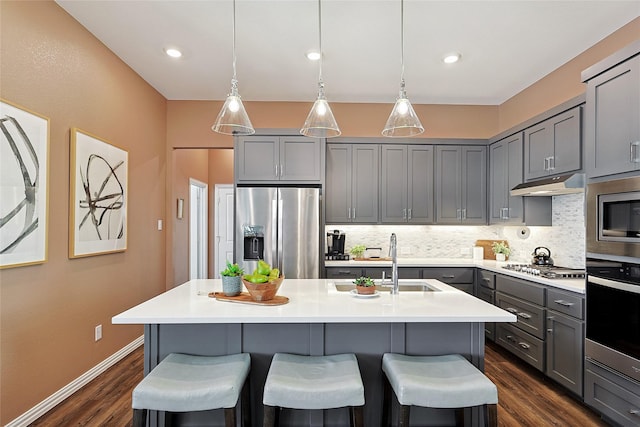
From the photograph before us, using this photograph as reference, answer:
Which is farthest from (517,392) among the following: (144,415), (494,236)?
(144,415)

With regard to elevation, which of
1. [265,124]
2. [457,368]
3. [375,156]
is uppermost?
[265,124]

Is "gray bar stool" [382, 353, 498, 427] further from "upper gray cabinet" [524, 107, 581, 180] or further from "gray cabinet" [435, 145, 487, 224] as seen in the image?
"gray cabinet" [435, 145, 487, 224]

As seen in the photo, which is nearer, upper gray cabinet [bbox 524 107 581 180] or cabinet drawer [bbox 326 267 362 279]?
upper gray cabinet [bbox 524 107 581 180]

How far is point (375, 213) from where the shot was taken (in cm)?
447

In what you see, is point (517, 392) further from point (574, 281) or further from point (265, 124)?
point (265, 124)

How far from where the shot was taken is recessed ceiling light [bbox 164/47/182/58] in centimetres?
333

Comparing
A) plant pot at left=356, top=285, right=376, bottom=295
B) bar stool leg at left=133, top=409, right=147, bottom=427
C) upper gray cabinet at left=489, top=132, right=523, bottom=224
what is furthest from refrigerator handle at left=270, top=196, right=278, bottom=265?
upper gray cabinet at left=489, top=132, right=523, bottom=224

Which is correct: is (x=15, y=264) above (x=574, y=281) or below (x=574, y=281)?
above

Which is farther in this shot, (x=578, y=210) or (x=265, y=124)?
(x=265, y=124)

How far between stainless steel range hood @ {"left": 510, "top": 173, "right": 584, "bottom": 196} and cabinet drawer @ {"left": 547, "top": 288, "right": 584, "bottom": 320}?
2.78 ft

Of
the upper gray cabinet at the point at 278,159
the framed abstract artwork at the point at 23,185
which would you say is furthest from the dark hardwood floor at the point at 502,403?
the upper gray cabinet at the point at 278,159

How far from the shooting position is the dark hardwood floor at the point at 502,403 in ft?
8.07

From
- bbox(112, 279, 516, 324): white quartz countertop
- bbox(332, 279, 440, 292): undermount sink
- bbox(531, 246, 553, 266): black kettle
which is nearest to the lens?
bbox(112, 279, 516, 324): white quartz countertop

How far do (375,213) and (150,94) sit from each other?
2.96 m
